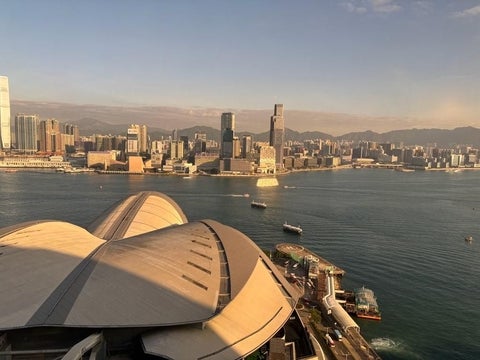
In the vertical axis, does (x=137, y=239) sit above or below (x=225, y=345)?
above

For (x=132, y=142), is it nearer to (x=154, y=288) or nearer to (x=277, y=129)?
(x=277, y=129)

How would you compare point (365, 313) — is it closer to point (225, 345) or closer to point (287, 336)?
point (287, 336)

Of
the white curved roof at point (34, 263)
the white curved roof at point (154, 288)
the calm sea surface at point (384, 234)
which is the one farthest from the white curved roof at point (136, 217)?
the calm sea surface at point (384, 234)

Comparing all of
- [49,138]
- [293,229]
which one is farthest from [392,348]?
[49,138]

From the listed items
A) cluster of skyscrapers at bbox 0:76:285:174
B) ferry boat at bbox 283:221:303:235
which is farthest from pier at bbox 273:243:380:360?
cluster of skyscrapers at bbox 0:76:285:174

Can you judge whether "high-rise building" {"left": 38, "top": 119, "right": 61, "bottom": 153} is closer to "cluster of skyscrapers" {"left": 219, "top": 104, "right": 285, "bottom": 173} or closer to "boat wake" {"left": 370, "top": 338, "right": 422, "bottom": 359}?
"cluster of skyscrapers" {"left": 219, "top": 104, "right": 285, "bottom": 173}

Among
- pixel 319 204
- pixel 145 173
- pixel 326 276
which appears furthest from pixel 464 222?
pixel 145 173
